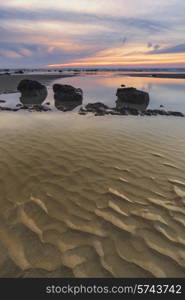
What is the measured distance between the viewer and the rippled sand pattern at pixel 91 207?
10.8 feet

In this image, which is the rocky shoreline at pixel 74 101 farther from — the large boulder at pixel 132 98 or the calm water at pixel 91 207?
the calm water at pixel 91 207

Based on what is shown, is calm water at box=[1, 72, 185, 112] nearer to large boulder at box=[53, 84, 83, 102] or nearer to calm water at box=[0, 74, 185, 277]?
large boulder at box=[53, 84, 83, 102]

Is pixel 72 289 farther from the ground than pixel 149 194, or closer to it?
closer to it

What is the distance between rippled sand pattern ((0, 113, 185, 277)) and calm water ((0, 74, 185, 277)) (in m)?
0.02

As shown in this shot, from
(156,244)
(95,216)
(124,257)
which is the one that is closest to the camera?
(124,257)

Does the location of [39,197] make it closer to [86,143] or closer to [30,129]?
[86,143]

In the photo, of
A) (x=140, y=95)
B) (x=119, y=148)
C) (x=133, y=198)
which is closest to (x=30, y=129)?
(x=119, y=148)

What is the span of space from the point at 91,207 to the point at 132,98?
59.7 ft

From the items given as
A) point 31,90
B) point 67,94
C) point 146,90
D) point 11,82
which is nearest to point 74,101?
point 67,94

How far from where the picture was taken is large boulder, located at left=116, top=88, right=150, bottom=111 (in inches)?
798

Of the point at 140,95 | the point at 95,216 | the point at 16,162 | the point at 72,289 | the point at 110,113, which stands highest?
the point at 140,95

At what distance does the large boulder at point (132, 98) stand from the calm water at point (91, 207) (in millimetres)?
12074

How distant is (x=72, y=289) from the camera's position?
9.82 feet

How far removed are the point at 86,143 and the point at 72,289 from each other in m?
5.98
